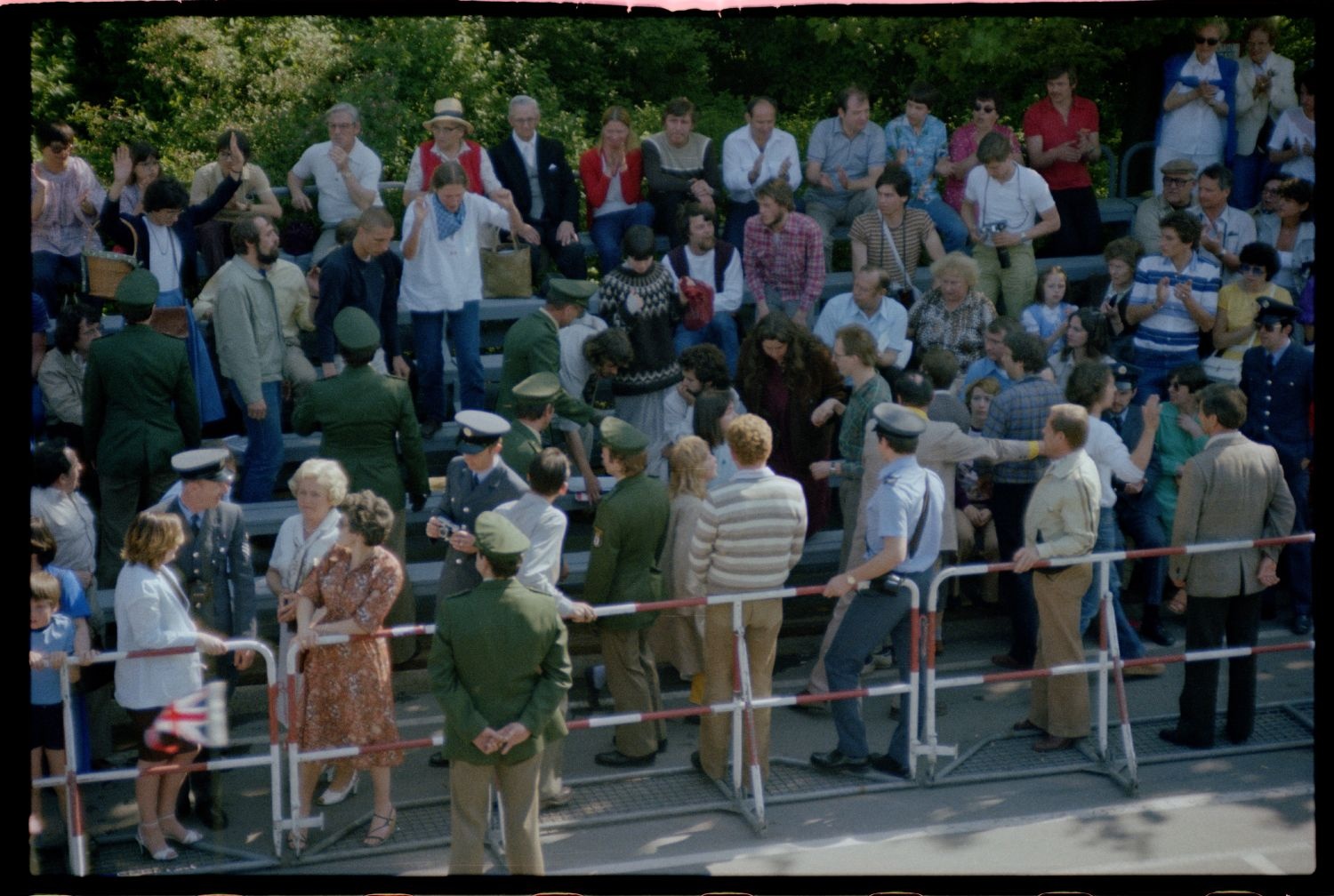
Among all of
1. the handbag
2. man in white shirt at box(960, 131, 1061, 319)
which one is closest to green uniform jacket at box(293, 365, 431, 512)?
the handbag

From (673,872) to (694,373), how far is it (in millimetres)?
3157

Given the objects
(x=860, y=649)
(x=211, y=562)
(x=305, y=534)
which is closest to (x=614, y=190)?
(x=305, y=534)

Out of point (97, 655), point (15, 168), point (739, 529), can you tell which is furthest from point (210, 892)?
point (15, 168)

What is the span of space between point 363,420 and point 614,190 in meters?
3.87

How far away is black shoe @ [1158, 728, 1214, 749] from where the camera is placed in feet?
27.6

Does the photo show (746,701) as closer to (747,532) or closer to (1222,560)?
(747,532)

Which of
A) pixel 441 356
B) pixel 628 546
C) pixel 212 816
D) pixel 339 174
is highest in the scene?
pixel 339 174

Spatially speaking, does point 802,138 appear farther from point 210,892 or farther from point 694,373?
point 210,892

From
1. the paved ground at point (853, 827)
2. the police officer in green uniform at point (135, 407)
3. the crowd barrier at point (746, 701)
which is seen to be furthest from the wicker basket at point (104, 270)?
the crowd barrier at point (746, 701)

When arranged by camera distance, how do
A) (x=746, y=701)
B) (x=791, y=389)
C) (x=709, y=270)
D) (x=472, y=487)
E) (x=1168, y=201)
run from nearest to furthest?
(x=746, y=701), (x=472, y=487), (x=791, y=389), (x=709, y=270), (x=1168, y=201)

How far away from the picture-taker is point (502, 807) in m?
6.90

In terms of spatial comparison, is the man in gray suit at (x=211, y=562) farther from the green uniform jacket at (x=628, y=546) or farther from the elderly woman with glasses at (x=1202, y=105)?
the elderly woman with glasses at (x=1202, y=105)

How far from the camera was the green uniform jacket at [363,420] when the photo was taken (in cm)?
851

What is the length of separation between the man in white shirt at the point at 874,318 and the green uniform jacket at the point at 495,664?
4.16 m
